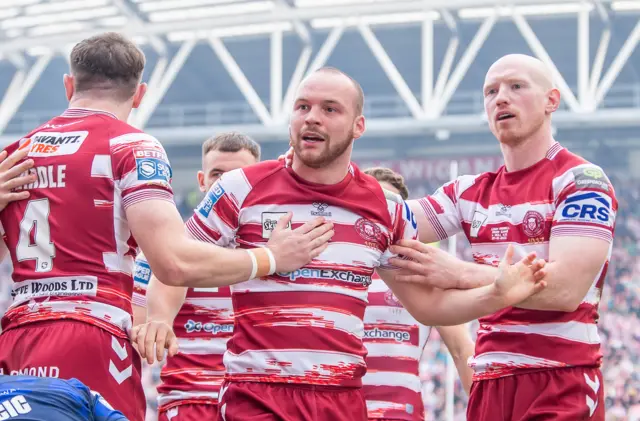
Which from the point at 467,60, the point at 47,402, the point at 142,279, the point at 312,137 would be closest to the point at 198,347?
the point at 142,279

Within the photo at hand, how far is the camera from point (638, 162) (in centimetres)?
2505

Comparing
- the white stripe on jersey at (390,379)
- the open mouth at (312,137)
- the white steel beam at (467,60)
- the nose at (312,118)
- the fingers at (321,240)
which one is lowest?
the white stripe on jersey at (390,379)

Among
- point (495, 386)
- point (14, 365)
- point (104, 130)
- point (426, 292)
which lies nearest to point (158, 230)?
point (104, 130)

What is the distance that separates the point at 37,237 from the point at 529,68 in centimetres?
232

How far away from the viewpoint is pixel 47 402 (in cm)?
299

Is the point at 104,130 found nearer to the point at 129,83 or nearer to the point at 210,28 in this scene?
the point at 129,83

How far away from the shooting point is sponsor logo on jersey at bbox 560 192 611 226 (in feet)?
13.4

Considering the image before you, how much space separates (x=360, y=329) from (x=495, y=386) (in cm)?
70

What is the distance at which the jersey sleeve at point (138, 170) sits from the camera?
3721mm

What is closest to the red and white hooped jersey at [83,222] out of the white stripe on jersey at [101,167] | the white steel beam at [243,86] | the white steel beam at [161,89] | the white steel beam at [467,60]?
the white stripe on jersey at [101,167]

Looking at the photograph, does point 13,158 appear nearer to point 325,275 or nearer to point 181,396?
point 325,275

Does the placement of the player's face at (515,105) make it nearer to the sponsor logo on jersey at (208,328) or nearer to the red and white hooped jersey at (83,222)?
the red and white hooped jersey at (83,222)

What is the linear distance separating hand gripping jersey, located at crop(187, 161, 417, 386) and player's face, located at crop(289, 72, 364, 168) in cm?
13

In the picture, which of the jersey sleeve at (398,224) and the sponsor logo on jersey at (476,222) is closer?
the jersey sleeve at (398,224)
